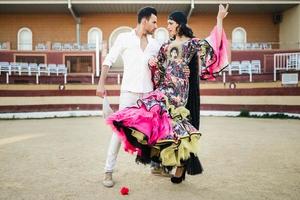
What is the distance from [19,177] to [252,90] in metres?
12.2

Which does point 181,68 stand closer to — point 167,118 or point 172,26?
point 172,26

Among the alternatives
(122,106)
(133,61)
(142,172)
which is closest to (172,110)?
(122,106)

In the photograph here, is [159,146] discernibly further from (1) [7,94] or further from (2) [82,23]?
(2) [82,23]

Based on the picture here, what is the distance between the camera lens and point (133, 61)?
421cm

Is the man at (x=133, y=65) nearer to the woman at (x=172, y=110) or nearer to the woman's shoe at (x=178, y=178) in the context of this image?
the woman at (x=172, y=110)

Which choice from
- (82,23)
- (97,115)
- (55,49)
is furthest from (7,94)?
(82,23)

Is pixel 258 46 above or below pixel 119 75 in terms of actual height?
above

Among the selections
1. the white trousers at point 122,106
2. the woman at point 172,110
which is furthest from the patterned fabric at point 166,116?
the white trousers at point 122,106

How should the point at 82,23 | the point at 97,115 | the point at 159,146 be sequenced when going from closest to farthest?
1. the point at 159,146
2. the point at 97,115
3. the point at 82,23

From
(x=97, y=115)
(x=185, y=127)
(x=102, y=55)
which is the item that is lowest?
(x=97, y=115)

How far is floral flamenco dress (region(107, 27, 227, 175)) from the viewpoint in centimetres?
379

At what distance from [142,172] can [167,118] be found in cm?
127

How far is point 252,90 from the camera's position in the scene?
15422 millimetres

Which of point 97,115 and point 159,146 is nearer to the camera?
point 159,146
